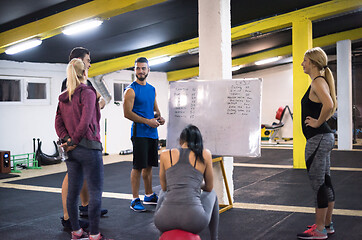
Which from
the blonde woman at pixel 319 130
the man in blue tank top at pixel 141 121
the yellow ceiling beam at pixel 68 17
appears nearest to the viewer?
the blonde woman at pixel 319 130

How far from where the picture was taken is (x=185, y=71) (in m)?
12.5

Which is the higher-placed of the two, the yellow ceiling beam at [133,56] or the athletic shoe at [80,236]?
the yellow ceiling beam at [133,56]

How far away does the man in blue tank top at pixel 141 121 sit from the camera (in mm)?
4266

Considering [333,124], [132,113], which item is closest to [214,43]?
[132,113]

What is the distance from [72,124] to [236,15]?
524cm

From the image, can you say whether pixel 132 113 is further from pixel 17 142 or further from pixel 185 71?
pixel 185 71

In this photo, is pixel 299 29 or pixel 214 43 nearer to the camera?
pixel 214 43

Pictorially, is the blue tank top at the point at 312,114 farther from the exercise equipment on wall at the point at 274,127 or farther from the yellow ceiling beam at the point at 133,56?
the exercise equipment on wall at the point at 274,127

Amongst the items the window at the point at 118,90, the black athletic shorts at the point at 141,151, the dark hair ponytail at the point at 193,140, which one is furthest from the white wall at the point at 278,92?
the dark hair ponytail at the point at 193,140

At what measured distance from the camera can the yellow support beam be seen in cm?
752

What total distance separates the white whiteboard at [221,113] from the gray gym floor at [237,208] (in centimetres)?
72

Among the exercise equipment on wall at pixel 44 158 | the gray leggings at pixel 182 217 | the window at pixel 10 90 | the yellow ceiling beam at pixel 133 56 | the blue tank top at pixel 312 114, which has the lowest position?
the exercise equipment on wall at pixel 44 158

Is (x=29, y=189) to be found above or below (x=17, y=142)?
below

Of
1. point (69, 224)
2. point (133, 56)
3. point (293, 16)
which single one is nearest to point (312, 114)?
point (69, 224)
